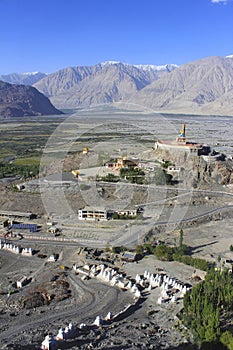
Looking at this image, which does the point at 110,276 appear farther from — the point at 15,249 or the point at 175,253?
the point at 15,249

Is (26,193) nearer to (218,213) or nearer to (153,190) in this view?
(153,190)

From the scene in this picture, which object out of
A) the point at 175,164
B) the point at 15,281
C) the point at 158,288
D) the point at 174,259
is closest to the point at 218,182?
the point at 175,164

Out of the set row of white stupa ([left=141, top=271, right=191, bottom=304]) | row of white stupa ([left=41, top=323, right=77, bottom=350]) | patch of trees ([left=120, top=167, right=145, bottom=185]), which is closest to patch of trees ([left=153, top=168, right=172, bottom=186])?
patch of trees ([left=120, top=167, right=145, bottom=185])

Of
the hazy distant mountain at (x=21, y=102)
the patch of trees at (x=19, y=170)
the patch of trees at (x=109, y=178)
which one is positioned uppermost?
the hazy distant mountain at (x=21, y=102)

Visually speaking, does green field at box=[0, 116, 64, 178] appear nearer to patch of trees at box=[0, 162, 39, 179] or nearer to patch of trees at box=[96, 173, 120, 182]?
patch of trees at box=[0, 162, 39, 179]

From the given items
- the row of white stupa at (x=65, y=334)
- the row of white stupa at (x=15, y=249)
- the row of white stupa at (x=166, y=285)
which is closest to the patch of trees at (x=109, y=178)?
the row of white stupa at (x=15, y=249)

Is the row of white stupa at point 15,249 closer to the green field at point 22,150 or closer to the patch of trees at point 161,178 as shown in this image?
the patch of trees at point 161,178
